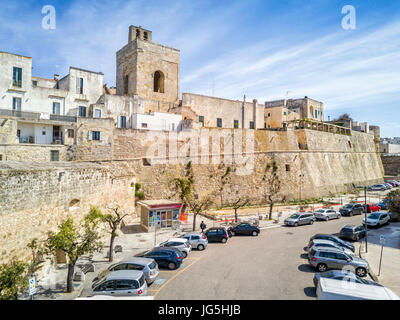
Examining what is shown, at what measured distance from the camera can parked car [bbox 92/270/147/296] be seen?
10789 mm

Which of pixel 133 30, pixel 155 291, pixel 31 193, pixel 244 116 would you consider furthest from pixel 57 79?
pixel 155 291

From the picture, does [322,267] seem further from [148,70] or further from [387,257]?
[148,70]

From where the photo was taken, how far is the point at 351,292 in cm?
966

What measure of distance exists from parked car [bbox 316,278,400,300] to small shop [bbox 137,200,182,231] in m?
15.4

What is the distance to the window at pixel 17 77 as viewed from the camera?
81.3 feet

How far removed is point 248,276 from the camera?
44.9 ft

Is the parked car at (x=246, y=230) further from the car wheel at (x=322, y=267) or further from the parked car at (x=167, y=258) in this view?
the parked car at (x=167, y=258)

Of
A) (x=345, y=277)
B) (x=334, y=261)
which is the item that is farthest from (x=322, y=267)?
(x=345, y=277)

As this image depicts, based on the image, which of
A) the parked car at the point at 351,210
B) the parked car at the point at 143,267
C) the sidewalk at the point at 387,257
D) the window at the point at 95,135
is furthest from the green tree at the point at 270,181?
the parked car at the point at 143,267

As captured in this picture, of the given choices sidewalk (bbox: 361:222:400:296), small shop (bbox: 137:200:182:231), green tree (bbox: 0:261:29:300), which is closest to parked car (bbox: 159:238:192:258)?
small shop (bbox: 137:200:182:231)

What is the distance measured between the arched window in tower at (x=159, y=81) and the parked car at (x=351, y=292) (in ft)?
110
